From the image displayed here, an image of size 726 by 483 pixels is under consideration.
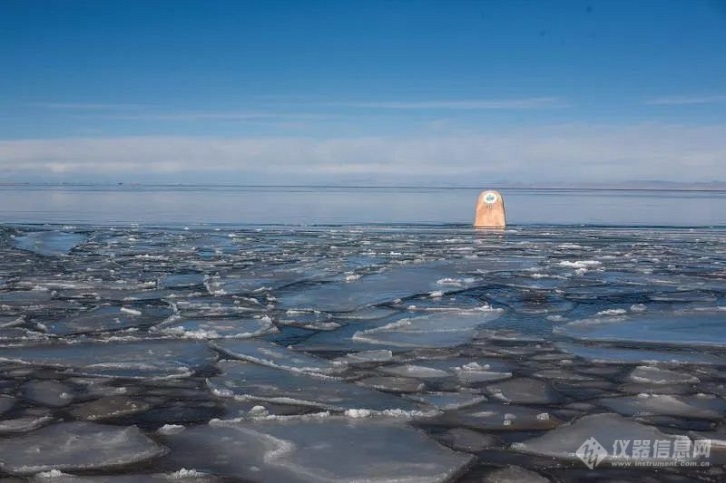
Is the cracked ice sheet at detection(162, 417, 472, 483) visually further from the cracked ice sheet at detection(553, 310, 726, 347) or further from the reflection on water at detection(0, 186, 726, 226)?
the reflection on water at detection(0, 186, 726, 226)

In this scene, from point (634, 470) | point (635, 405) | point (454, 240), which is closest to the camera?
point (634, 470)

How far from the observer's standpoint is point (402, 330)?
18.8 ft

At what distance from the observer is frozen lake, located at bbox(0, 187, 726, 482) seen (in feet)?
10.1

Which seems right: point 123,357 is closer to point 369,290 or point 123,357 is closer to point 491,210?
point 369,290

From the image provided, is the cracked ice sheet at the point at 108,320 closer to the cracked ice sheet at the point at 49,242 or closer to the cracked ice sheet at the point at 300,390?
the cracked ice sheet at the point at 300,390

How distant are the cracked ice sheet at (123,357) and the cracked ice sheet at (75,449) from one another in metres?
A: 0.95

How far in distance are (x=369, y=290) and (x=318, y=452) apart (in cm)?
456

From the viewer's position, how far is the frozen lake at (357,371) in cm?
308

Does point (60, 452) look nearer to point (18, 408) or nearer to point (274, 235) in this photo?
point (18, 408)

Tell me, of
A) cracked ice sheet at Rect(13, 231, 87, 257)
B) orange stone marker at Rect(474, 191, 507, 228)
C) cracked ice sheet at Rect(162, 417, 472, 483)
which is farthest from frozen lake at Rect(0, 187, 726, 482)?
orange stone marker at Rect(474, 191, 507, 228)

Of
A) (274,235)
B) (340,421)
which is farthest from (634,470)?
(274,235)

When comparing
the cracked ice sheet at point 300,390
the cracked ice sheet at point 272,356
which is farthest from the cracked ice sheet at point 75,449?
the cracked ice sheet at point 272,356

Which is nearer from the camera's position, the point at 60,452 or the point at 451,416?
the point at 60,452

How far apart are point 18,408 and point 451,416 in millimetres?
2138
